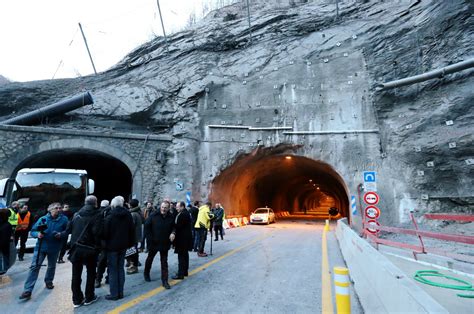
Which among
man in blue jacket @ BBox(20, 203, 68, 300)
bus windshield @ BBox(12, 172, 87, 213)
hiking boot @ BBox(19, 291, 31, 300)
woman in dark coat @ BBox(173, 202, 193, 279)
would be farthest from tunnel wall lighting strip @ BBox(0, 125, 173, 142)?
hiking boot @ BBox(19, 291, 31, 300)

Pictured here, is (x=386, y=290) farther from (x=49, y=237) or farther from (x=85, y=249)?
(x=49, y=237)

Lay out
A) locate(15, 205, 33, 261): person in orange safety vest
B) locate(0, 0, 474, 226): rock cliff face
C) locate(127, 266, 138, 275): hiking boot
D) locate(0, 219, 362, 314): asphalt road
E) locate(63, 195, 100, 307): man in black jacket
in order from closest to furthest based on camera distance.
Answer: locate(0, 219, 362, 314): asphalt road, locate(63, 195, 100, 307): man in black jacket, locate(127, 266, 138, 275): hiking boot, locate(15, 205, 33, 261): person in orange safety vest, locate(0, 0, 474, 226): rock cliff face

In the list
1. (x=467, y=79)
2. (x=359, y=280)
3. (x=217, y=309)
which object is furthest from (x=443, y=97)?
(x=217, y=309)

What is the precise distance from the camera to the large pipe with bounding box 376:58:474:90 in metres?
15.1

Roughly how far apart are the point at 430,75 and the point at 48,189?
72.1 ft

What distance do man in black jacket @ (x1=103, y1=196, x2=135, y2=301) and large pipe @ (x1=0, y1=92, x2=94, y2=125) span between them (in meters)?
17.7

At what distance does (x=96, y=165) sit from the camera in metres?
24.6

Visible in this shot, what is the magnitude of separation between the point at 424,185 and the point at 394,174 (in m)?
1.70

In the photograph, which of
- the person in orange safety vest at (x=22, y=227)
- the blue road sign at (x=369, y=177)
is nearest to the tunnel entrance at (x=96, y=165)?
the person in orange safety vest at (x=22, y=227)

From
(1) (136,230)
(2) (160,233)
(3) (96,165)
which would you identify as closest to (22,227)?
(1) (136,230)

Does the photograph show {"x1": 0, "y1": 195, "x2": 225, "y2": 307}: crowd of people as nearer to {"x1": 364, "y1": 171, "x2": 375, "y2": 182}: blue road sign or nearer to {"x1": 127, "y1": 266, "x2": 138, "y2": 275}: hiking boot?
{"x1": 127, "y1": 266, "x2": 138, "y2": 275}: hiking boot

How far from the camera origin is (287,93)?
21.2 metres

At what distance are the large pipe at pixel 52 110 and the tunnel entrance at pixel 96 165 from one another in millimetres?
2908

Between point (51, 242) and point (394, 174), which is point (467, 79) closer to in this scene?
point (394, 174)
